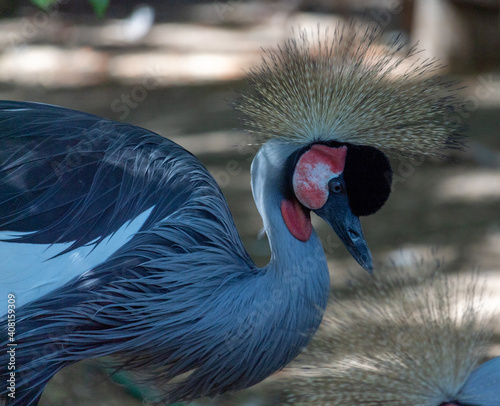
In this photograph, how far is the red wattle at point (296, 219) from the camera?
4.98ft

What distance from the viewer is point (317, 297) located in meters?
1.52

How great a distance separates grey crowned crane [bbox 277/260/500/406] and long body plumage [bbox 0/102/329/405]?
18cm

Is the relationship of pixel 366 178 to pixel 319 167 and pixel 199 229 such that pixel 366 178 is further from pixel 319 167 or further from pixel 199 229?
pixel 199 229

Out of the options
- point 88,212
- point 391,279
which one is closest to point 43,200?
point 88,212

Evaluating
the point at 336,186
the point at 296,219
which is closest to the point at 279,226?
the point at 296,219

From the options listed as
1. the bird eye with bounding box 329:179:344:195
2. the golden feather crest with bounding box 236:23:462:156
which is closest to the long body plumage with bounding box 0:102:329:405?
the bird eye with bounding box 329:179:344:195

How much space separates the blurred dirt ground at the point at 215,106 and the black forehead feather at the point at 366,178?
221mm

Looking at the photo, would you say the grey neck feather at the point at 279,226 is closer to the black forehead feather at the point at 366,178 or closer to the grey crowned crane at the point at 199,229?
the grey crowned crane at the point at 199,229

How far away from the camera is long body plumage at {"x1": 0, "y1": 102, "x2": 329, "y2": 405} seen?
141 cm

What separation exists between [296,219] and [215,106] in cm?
340

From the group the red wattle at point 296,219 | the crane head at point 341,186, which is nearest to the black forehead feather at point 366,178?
the crane head at point 341,186

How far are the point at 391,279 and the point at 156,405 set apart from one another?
0.75 m

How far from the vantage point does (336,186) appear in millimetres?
1490

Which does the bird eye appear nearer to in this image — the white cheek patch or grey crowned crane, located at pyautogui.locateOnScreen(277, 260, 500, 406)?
the white cheek patch
